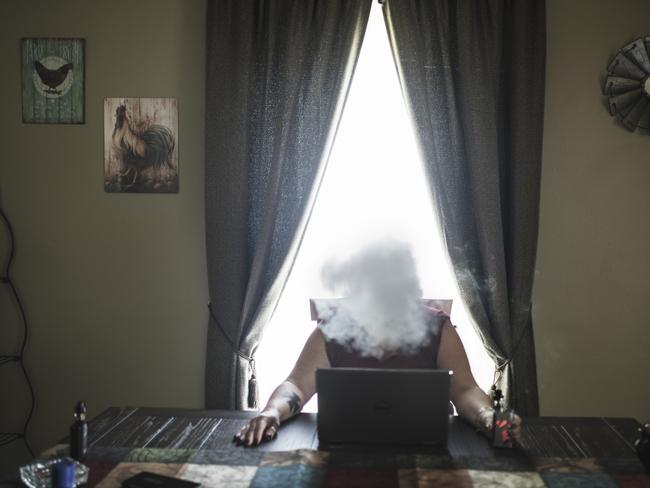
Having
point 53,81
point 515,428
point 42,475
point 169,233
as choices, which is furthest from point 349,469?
point 53,81

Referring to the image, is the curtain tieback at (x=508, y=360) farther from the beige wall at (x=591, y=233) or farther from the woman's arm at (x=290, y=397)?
the woman's arm at (x=290, y=397)

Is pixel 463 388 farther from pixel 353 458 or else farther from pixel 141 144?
pixel 141 144

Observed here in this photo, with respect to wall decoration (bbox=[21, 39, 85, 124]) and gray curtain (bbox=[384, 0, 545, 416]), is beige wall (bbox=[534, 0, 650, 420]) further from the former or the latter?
wall decoration (bbox=[21, 39, 85, 124])

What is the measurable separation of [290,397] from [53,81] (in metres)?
2.33

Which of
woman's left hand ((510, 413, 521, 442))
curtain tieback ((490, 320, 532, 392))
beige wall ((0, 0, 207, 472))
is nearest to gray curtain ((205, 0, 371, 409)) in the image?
beige wall ((0, 0, 207, 472))

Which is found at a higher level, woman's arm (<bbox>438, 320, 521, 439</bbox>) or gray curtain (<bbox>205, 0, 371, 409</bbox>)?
gray curtain (<bbox>205, 0, 371, 409</bbox>)

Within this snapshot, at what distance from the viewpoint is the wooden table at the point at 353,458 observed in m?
1.71

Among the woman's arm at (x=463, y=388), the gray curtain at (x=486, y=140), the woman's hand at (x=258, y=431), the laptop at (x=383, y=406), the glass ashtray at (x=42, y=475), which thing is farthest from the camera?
the gray curtain at (x=486, y=140)

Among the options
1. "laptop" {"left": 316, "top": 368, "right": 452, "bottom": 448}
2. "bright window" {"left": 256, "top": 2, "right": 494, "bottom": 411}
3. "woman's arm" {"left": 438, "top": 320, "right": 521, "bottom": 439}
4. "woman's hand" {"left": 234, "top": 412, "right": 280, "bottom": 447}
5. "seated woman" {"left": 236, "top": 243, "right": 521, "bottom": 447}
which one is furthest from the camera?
"bright window" {"left": 256, "top": 2, "right": 494, "bottom": 411}

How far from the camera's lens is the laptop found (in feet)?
6.17

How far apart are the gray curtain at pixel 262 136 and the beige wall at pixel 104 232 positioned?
185 millimetres

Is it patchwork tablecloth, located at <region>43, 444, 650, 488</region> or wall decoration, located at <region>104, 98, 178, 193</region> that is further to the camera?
wall decoration, located at <region>104, 98, 178, 193</region>

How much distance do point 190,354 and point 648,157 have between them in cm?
271

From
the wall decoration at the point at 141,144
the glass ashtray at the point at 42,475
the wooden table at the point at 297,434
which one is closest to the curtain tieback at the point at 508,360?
the wooden table at the point at 297,434
